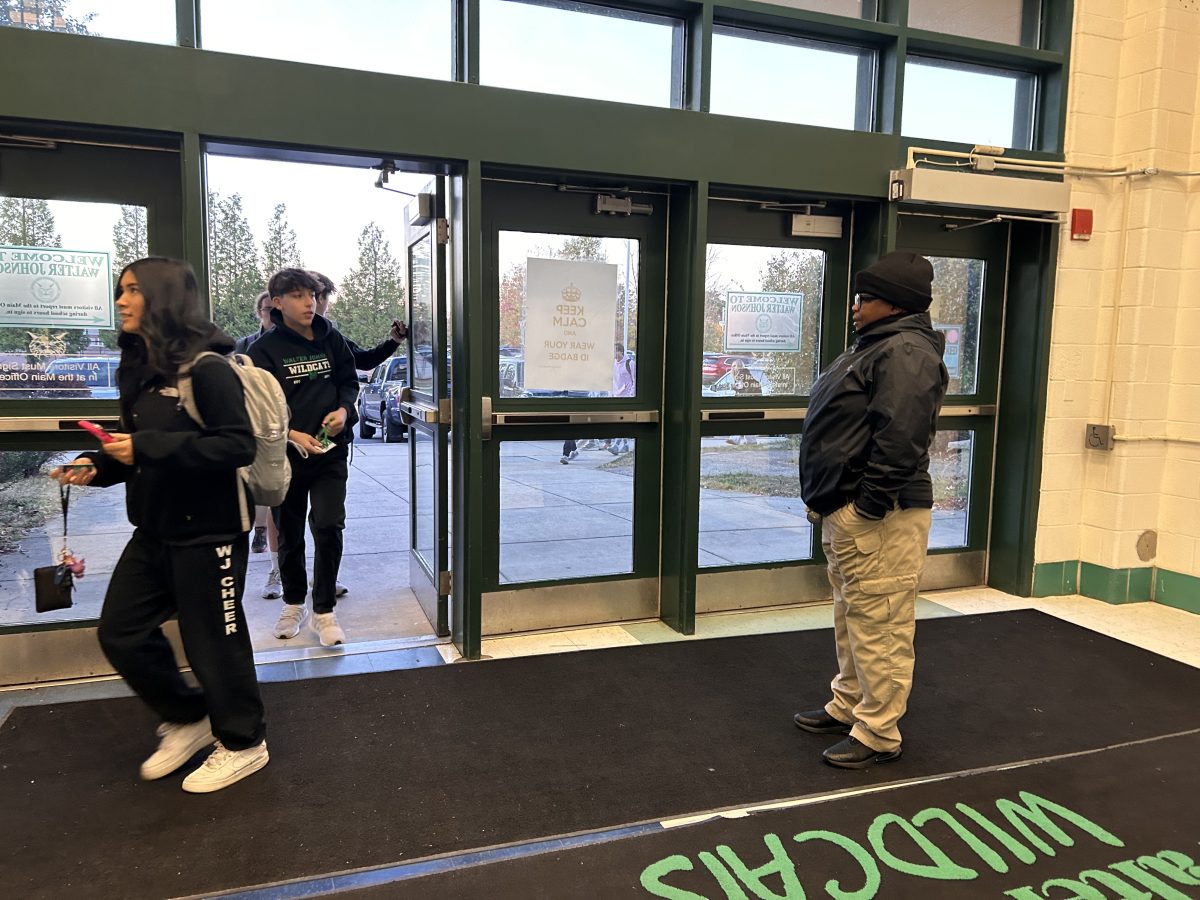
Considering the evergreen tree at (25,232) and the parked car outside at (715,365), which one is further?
the parked car outside at (715,365)

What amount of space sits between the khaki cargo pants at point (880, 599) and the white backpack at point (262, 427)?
1.73m

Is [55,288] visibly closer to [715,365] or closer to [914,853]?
[715,365]

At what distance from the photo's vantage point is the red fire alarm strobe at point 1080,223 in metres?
4.42

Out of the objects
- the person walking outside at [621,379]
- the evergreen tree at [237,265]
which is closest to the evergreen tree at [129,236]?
the evergreen tree at [237,265]

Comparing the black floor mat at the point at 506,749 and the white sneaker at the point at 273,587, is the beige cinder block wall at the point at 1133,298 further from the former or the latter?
the white sneaker at the point at 273,587

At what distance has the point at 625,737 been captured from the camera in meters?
2.87

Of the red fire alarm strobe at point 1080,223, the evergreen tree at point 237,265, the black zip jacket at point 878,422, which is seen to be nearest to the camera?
the black zip jacket at point 878,422

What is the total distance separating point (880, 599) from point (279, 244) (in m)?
5.55

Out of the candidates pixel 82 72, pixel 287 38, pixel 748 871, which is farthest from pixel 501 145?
pixel 748 871

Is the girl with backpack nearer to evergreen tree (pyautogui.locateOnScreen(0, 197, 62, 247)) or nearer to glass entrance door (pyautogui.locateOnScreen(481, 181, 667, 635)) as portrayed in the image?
evergreen tree (pyautogui.locateOnScreen(0, 197, 62, 247))

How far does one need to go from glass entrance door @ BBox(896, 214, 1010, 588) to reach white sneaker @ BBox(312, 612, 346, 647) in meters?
3.19

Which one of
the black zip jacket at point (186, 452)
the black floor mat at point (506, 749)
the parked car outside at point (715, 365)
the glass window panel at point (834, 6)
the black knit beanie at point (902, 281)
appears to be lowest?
the black floor mat at point (506, 749)

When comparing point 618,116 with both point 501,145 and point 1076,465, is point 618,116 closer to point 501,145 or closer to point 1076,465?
point 501,145

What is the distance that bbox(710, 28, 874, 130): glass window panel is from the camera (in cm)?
398
